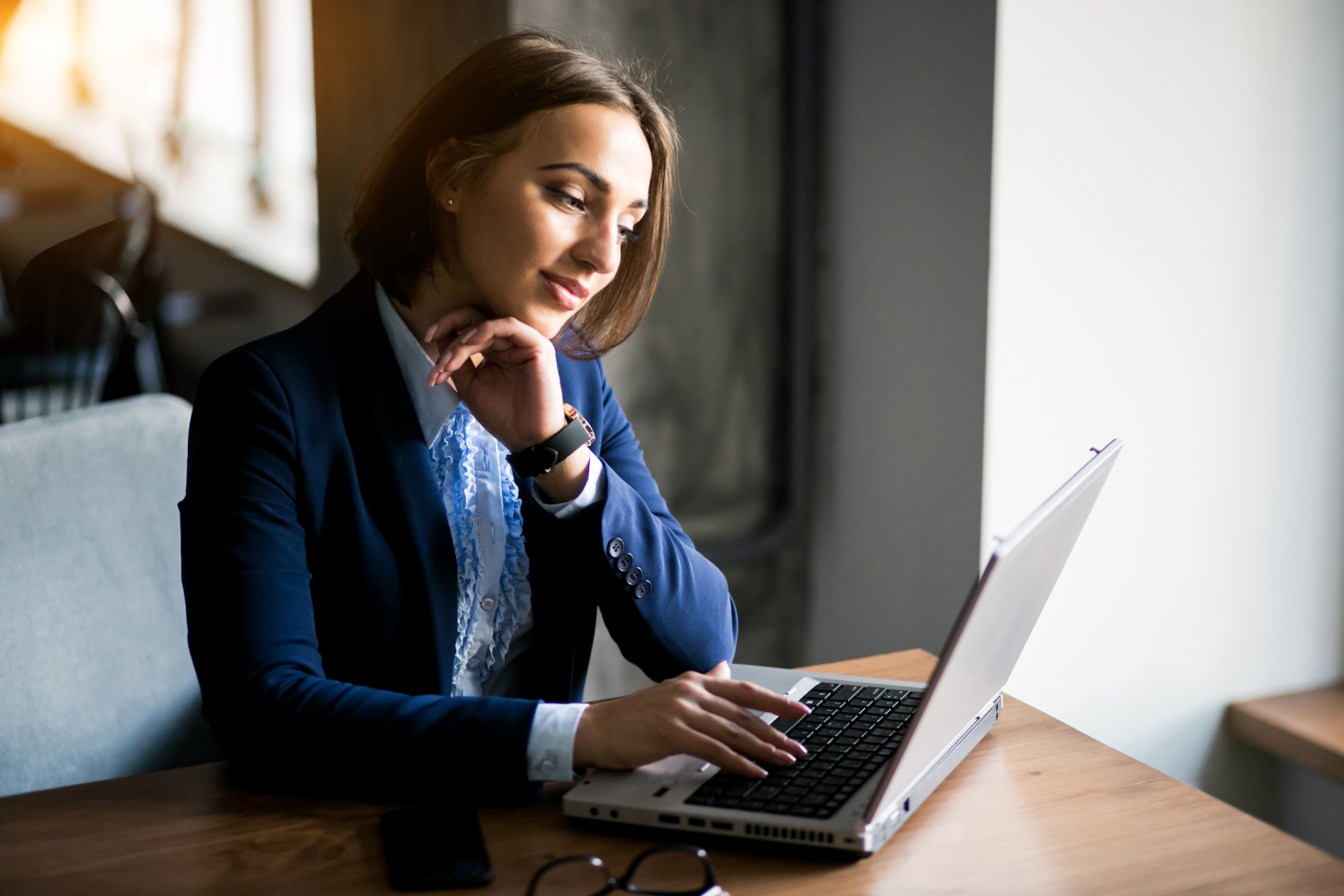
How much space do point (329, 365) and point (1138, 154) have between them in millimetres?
1414

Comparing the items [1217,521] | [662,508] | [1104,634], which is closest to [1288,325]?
[1217,521]

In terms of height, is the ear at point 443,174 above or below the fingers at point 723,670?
above

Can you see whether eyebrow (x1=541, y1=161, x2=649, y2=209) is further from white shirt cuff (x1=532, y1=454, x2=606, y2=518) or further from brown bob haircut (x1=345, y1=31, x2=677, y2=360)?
white shirt cuff (x1=532, y1=454, x2=606, y2=518)

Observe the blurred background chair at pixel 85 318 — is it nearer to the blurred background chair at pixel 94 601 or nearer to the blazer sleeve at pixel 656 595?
the blurred background chair at pixel 94 601

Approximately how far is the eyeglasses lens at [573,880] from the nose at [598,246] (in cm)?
67

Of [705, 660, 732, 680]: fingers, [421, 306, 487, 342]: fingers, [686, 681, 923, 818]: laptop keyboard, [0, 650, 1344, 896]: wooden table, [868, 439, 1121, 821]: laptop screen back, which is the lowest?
[0, 650, 1344, 896]: wooden table

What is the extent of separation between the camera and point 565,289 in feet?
4.12

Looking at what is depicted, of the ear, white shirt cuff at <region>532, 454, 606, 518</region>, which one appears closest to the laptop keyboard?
white shirt cuff at <region>532, 454, 606, 518</region>

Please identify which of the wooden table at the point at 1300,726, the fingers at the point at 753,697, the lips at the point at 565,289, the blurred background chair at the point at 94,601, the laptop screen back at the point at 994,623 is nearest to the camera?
the laptop screen back at the point at 994,623

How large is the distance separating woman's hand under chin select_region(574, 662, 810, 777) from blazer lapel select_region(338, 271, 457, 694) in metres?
0.28

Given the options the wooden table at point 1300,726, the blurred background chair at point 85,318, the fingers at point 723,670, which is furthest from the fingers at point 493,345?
the wooden table at point 1300,726

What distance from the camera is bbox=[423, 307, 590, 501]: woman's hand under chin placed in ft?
3.85

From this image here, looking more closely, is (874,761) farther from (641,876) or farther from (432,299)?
(432,299)

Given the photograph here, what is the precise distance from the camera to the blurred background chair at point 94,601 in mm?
1363
